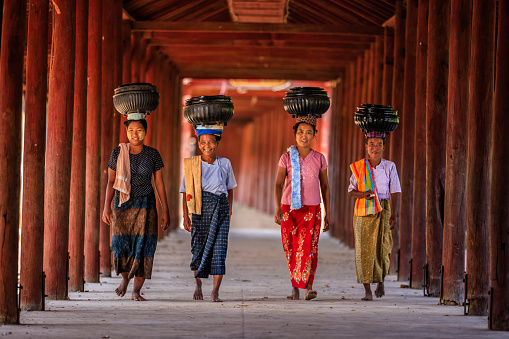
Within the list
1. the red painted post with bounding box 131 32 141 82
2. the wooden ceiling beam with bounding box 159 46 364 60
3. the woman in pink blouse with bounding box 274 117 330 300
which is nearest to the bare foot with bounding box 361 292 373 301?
the woman in pink blouse with bounding box 274 117 330 300

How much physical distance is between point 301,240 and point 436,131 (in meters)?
1.93

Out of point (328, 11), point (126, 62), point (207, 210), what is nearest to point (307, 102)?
point (207, 210)

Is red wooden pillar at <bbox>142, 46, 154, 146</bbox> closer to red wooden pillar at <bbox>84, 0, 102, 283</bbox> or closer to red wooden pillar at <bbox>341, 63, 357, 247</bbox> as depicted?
red wooden pillar at <bbox>341, 63, 357, 247</bbox>

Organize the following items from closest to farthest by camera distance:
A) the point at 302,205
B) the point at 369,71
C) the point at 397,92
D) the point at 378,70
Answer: the point at 302,205
the point at 397,92
the point at 378,70
the point at 369,71

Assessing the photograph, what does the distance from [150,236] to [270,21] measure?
28.1 ft

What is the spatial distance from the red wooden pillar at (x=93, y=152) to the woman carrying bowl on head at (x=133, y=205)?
84.7 inches

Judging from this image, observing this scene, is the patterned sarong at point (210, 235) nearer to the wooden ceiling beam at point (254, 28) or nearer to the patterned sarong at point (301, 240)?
the patterned sarong at point (301, 240)

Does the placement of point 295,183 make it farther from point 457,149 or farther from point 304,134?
point 457,149

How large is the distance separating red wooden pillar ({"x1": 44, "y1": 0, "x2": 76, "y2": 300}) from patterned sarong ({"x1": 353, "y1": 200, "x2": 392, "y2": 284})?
276cm

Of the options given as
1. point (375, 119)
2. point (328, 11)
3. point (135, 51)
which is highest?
point (328, 11)

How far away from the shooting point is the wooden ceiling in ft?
46.0

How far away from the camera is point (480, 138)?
273 inches

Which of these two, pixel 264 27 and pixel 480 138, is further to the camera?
pixel 264 27

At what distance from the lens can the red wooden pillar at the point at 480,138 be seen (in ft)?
22.8
